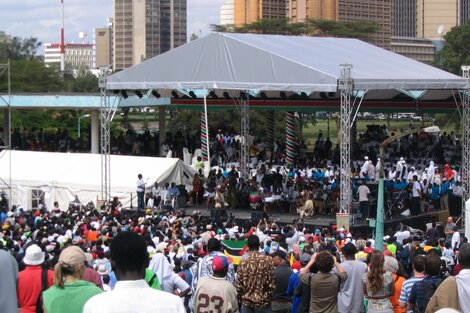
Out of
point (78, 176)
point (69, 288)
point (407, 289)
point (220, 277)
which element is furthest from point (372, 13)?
point (69, 288)

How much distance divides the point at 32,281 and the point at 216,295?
1.44 m

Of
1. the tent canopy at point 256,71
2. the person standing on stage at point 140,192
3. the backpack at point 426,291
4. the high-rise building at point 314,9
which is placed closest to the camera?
the backpack at point 426,291

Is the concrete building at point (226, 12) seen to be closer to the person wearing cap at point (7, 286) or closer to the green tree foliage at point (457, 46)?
the green tree foliage at point (457, 46)

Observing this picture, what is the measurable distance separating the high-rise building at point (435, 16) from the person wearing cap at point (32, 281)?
178 meters

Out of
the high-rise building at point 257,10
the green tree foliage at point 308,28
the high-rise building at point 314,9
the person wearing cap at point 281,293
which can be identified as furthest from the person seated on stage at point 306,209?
the high-rise building at point 314,9

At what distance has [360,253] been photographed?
1310cm

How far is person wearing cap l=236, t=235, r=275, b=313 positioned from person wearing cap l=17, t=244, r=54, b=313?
2.31 m

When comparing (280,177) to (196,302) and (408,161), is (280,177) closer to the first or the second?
(408,161)

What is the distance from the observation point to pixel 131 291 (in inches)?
174

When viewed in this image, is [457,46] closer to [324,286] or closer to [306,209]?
[306,209]

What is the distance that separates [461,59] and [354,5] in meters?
58.4

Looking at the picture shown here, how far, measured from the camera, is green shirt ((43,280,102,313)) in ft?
18.5

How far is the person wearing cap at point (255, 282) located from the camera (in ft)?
30.2

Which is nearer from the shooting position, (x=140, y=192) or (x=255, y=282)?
(x=255, y=282)
